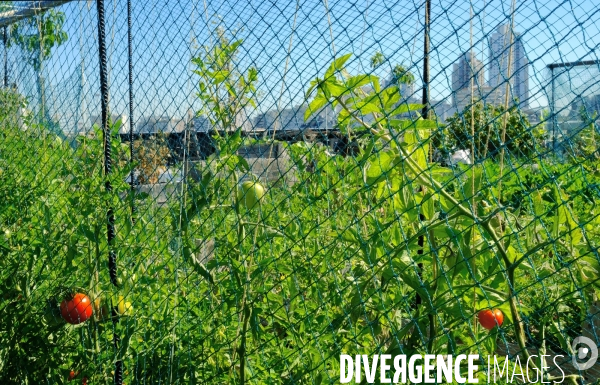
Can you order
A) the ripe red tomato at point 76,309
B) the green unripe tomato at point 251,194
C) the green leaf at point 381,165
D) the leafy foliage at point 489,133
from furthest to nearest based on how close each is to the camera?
the ripe red tomato at point 76,309 → the green unripe tomato at point 251,194 → the green leaf at point 381,165 → the leafy foliage at point 489,133

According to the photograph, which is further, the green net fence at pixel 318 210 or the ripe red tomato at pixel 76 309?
the ripe red tomato at pixel 76 309

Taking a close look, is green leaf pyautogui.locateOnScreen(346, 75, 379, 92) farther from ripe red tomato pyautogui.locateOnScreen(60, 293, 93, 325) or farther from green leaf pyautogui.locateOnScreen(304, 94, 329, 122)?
ripe red tomato pyautogui.locateOnScreen(60, 293, 93, 325)

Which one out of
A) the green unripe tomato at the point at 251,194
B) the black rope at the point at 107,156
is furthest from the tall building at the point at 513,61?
the black rope at the point at 107,156

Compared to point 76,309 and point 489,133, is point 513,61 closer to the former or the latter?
point 489,133

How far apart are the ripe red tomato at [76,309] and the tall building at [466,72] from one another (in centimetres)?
110

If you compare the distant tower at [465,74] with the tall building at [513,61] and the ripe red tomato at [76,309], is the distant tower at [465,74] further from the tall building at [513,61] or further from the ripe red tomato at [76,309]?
the ripe red tomato at [76,309]

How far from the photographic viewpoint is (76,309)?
5.61 feet

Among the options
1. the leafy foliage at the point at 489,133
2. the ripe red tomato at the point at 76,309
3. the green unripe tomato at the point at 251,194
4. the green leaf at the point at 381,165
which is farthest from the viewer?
the ripe red tomato at the point at 76,309

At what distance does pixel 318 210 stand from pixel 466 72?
75cm

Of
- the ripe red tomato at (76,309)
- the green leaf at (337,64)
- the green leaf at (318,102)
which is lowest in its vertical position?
the ripe red tomato at (76,309)

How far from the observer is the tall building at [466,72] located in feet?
3.56

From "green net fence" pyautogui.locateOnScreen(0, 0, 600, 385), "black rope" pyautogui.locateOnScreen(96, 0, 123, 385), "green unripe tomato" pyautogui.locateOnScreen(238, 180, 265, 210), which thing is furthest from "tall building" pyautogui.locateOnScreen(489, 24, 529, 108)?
"black rope" pyautogui.locateOnScreen(96, 0, 123, 385)

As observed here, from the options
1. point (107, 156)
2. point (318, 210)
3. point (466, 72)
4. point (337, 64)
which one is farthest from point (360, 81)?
point (107, 156)

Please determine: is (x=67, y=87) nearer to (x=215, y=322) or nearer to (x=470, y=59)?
(x=215, y=322)
